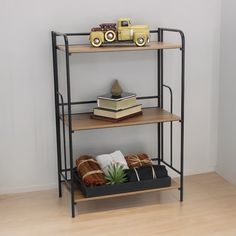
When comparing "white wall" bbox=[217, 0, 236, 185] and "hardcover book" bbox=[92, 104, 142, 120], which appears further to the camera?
"white wall" bbox=[217, 0, 236, 185]

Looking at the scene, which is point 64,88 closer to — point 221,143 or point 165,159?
point 165,159

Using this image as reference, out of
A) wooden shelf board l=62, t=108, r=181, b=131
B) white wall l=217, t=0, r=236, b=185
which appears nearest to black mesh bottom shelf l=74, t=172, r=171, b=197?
wooden shelf board l=62, t=108, r=181, b=131

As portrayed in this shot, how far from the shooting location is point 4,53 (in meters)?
2.77

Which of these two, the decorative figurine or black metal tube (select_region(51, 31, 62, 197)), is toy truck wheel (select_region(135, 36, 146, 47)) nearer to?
the decorative figurine

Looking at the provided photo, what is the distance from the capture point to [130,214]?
2662mm

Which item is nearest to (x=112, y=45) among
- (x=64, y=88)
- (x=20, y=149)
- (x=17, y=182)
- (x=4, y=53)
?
(x=64, y=88)

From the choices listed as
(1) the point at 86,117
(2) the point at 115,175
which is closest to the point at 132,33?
(1) the point at 86,117

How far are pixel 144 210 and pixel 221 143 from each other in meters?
0.86

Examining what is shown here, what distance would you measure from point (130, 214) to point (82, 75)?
92cm

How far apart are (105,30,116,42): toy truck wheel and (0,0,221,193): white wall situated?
0.30 meters

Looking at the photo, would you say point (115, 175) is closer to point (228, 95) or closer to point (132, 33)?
point (132, 33)

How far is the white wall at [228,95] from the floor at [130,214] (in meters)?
0.18

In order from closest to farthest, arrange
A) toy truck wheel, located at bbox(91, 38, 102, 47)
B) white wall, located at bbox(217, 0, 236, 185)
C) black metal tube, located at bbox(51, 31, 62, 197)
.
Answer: toy truck wheel, located at bbox(91, 38, 102, 47)
black metal tube, located at bbox(51, 31, 62, 197)
white wall, located at bbox(217, 0, 236, 185)

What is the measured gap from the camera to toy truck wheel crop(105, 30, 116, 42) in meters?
2.61
